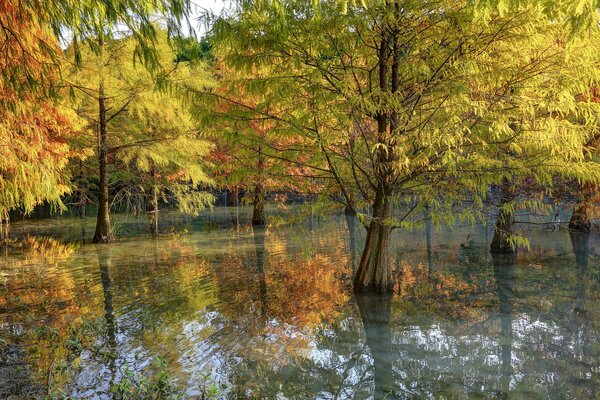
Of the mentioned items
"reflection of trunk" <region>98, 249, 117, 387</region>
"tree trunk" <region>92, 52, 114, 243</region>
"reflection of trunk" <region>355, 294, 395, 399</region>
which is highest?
"tree trunk" <region>92, 52, 114, 243</region>

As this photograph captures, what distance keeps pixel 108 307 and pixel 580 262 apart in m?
11.7

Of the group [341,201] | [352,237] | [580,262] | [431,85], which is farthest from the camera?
[352,237]

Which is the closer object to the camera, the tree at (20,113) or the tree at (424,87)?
the tree at (20,113)

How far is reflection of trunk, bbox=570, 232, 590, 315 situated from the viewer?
8377 millimetres

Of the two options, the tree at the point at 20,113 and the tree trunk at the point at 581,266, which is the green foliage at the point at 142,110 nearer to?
the tree at the point at 20,113

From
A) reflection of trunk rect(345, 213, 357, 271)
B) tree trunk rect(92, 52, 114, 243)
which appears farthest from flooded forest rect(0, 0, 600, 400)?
tree trunk rect(92, 52, 114, 243)

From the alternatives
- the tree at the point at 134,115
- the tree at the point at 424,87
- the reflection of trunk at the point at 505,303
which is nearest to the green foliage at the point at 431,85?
the tree at the point at 424,87

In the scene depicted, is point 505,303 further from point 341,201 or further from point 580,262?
point 580,262

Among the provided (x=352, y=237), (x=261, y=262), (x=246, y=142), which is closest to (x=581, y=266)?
(x=352, y=237)

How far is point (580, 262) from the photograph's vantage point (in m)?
12.3

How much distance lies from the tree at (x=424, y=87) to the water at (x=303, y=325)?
1.93m

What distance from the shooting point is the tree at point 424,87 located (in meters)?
6.98

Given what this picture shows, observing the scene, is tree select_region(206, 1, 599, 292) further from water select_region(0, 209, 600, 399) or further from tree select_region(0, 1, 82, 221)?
tree select_region(0, 1, 82, 221)

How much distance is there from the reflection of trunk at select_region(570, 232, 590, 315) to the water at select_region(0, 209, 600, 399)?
0.21 feet
